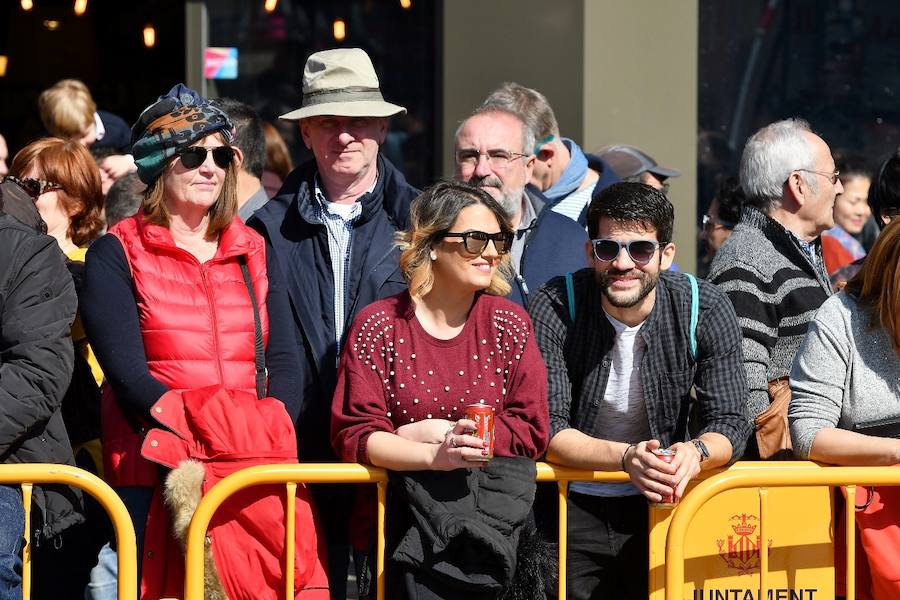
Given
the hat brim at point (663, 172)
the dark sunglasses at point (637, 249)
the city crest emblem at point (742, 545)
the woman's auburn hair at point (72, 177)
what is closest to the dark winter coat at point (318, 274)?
the dark sunglasses at point (637, 249)

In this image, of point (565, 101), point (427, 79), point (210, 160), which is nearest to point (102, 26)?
point (427, 79)

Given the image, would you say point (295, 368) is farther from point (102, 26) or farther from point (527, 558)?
point (102, 26)

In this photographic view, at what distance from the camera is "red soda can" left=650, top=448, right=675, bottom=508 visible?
13.7 ft

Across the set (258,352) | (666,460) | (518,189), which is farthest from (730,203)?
(258,352)

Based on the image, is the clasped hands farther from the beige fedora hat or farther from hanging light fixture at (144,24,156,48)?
hanging light fixture at (144,24,156,48)

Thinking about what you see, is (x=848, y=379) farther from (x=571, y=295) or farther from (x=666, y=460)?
(x=571, y=295)

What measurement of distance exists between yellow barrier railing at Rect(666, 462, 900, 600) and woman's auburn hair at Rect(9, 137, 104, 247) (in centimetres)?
274

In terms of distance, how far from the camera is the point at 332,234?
196 inches

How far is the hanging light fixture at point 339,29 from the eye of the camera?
31.1ft

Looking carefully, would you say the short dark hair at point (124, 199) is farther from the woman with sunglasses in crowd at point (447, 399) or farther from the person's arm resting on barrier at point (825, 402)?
the person's arm resting on barrier at point (825, 402)

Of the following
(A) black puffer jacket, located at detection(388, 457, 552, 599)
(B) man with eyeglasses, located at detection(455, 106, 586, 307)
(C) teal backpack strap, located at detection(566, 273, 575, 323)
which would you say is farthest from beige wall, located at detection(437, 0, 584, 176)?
(A) black puffer jacket, located at detection(388, 457, 552, 599)

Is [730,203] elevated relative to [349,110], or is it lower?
lower

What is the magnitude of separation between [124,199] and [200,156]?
1.58 metres

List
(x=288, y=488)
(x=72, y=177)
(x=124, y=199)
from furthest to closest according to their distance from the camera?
(x=124, y=199)
(x=72, y=177)
(x=288, y=488)
